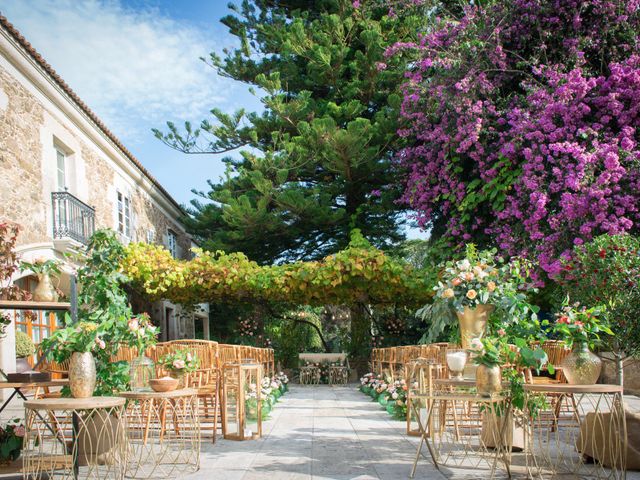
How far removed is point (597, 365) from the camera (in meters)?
3.67

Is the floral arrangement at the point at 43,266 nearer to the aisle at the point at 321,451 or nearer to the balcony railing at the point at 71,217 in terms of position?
the aisle at the point at 321,451

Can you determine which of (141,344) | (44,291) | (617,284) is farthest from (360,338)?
(44,291)

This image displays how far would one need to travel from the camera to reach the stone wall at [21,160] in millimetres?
8047

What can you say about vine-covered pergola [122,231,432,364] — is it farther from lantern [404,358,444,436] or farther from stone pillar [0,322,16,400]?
lantern [404,358,444,436]

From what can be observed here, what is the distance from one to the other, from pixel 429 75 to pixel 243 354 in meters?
6.52

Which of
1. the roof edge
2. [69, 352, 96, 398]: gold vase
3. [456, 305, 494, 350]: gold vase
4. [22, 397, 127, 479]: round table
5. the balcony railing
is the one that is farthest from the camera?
the balcony railing

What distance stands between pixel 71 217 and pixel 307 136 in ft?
18.1

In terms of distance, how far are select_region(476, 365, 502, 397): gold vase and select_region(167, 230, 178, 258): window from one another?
1372 cm

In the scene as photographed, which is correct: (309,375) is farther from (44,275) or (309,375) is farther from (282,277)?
(44,275)

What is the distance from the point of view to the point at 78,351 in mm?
3953

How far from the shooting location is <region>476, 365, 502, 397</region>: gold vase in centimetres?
375

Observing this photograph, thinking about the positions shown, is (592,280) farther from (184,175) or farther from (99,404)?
(184,175)

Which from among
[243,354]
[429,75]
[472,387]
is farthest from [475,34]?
[472,387]

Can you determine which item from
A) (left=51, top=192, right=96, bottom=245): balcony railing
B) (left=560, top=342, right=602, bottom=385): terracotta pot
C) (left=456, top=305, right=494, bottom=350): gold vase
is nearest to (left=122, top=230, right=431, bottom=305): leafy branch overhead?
(left=51, top=192, right=96, bottom=245): balcony railing
